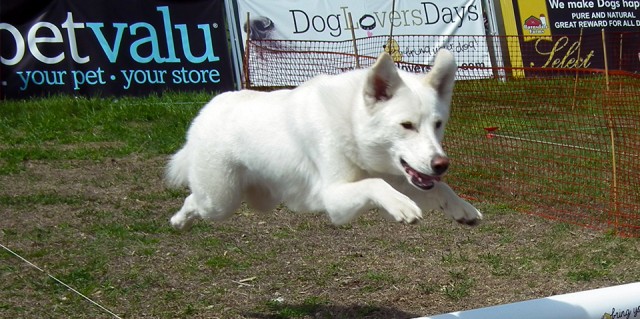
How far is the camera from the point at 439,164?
3.89 m

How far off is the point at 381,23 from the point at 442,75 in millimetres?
11149

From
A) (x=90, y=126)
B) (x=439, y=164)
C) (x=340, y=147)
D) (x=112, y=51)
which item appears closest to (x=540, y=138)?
(x=90, y=126)

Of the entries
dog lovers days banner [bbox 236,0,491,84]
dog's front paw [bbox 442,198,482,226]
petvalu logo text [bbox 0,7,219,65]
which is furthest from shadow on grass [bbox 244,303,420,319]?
dog lovers days banner [bbox 236,0,491,84]

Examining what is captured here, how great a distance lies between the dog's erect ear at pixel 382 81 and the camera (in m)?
4.18

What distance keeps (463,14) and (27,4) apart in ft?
25.8

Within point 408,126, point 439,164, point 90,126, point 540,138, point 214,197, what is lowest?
point 540,138

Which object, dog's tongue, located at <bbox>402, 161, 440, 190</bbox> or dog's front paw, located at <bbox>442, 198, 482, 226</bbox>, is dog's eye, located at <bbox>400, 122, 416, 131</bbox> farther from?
dog's front paw, located at <bbox>442, 198, 482, 226</bbox>

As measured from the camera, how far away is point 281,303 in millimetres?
5770

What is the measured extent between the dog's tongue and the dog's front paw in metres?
0.20

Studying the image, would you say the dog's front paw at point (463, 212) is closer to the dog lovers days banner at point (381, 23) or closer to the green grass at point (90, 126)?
the green grass at point (90, 126)

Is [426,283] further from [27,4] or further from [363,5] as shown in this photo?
[363,5]

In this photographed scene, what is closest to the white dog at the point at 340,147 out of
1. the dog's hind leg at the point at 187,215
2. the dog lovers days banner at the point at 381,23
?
the dog's hind leg at the point at 187,215

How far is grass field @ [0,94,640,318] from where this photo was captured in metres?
5.74

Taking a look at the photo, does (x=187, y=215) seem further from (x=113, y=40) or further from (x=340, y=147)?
(x=113, y=40)
